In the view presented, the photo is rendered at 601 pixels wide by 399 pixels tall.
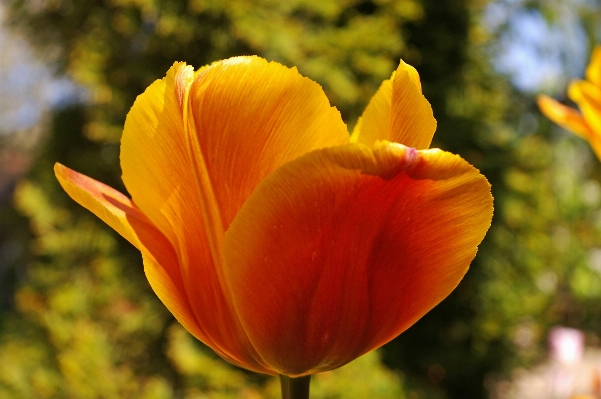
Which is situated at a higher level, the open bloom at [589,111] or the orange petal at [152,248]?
the orange petal at [152,248]

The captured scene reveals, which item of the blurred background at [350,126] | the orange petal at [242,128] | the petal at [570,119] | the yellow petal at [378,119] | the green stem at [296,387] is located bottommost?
the blurred background at [350,126]

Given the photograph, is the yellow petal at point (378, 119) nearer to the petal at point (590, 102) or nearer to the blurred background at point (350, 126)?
the petal at point (590, 102)

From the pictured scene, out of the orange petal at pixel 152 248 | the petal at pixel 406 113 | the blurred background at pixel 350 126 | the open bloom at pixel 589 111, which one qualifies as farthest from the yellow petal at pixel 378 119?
the blurred background at pixel 350 126

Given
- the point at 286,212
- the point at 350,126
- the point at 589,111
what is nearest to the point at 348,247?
the point at 286,212

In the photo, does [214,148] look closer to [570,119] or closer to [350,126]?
[570,119]

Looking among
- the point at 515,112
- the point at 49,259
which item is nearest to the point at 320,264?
the point at 49,259

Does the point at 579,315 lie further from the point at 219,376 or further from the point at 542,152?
the point at 219,376

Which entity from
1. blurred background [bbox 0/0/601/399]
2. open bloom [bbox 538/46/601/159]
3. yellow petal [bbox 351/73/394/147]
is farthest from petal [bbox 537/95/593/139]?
blurred background [bbox 0/0/601/399]
